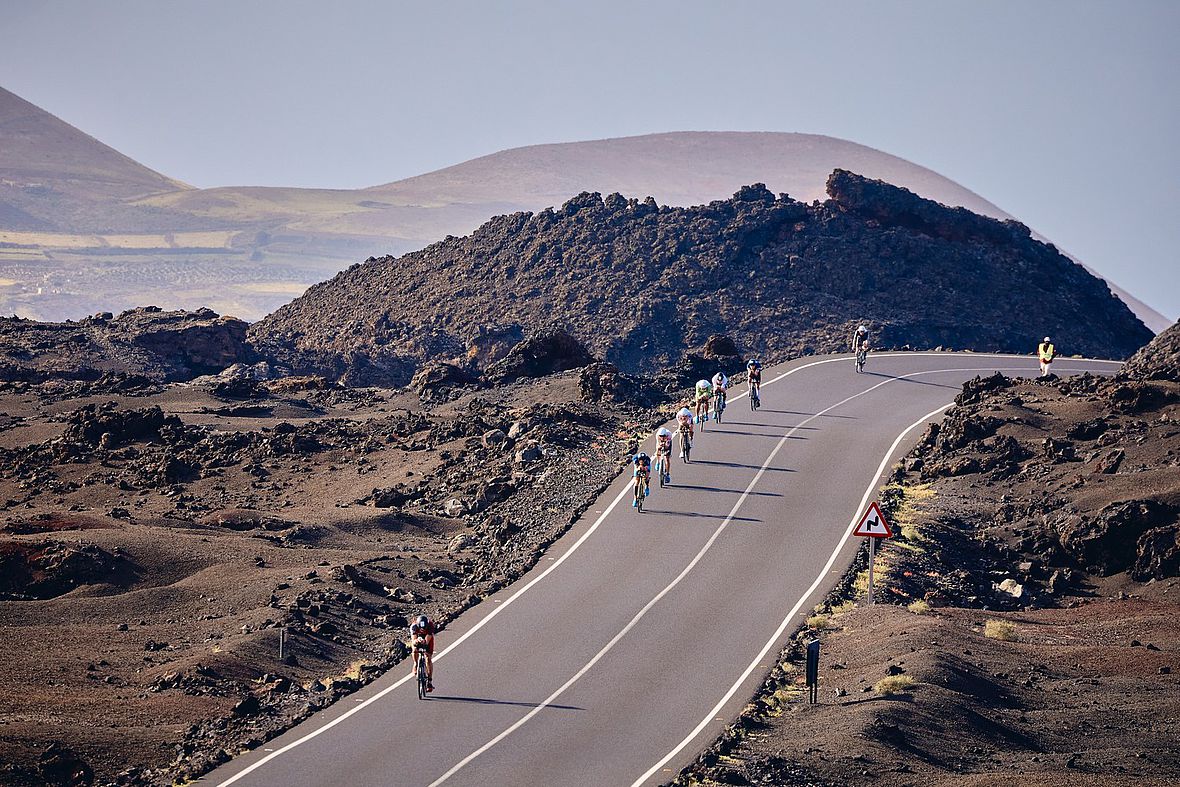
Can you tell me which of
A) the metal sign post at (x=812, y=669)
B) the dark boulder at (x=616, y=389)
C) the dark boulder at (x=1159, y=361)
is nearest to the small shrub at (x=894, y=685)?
the metal sign post at (x=812, y=669)

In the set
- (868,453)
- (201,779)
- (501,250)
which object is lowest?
(201,779)

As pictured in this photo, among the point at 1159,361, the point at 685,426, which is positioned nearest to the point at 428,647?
the point at 685,426

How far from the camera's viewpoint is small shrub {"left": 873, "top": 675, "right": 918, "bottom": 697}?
88.6ft

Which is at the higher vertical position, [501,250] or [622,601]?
[501,250]

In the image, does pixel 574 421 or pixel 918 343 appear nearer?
pixel 574 421

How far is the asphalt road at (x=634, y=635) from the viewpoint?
24.8 meters

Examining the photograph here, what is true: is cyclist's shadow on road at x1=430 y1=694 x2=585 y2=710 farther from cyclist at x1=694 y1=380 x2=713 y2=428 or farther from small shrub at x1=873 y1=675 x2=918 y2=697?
cyclist at x1=694 y1=380 x2=713 y2=428

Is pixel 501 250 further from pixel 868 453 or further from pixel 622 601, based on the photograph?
pixel 622 601

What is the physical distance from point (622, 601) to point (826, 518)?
26.4 feet

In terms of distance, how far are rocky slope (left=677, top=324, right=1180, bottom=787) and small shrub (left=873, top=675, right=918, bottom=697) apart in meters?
0.06

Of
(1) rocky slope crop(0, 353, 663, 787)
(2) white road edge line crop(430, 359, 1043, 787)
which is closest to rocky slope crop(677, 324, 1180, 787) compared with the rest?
(2) white road edge line crop(430, 359, 1043, 787)

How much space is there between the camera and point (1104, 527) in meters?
37.6

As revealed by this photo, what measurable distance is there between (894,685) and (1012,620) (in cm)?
762

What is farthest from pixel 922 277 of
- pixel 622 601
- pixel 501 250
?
pixel 622 601
